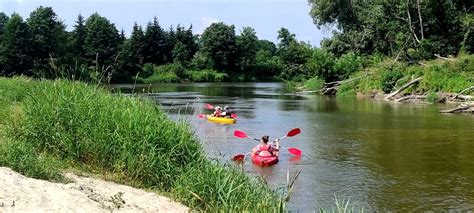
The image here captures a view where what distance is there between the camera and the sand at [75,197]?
6.08 m

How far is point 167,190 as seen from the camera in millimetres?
8336

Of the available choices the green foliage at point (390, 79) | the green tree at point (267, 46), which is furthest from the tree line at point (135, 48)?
the green tree at point (267, 46)

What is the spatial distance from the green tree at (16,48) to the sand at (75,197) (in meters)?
52.0

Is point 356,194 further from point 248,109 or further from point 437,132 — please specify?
point 248,109

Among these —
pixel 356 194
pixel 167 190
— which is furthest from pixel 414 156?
pixel 167 190

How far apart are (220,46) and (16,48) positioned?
39.3m

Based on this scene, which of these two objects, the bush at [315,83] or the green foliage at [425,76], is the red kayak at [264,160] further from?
the bush at [315,83]

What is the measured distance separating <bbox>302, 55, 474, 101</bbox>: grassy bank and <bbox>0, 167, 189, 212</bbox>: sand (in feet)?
91.0

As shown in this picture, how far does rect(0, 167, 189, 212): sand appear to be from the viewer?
6078 millimetres

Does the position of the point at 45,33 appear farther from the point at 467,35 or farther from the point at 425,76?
the point at 467,35

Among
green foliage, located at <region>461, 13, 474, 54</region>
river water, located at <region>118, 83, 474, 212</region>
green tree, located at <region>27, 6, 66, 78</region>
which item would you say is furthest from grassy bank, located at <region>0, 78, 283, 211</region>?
green tree, located at <region>27, 6, 66, 78</region>

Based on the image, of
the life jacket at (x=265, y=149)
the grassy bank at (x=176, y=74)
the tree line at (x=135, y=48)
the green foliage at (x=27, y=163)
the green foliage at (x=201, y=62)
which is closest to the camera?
the green foliage at (x=27, y=163)

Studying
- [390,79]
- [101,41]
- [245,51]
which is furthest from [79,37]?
[390,79]

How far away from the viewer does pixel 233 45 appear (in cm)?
9256
